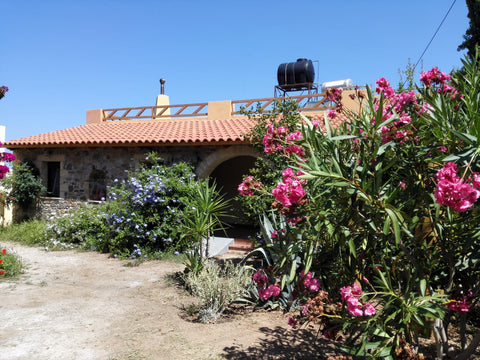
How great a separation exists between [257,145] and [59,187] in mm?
8784

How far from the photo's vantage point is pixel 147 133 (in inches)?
453

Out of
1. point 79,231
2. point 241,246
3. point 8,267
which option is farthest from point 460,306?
point 79,231

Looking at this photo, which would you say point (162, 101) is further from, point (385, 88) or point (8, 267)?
point (385, 88)

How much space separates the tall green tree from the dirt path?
942cm

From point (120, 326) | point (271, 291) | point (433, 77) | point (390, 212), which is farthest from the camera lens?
point (120, 326)

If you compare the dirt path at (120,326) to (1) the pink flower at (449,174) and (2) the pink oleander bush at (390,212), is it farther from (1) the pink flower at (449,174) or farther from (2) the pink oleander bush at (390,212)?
(1) the pink flower at (449,174)

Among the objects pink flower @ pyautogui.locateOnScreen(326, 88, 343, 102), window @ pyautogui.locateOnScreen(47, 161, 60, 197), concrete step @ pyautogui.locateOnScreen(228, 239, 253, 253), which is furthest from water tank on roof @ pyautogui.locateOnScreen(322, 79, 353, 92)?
pink flower @ pyautogui.locateOnScreen(326, 88, 343, 102)

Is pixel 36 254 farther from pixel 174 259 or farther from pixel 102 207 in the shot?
pixel 174 259

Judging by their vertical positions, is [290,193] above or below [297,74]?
below

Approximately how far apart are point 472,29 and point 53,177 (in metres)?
13.8

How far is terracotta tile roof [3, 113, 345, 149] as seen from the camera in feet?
32.2

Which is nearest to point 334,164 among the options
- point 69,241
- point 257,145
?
point 257,145

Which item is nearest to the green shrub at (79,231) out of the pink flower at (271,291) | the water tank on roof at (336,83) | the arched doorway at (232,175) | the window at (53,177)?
the window at (53,177)

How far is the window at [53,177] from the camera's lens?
42.6ft
